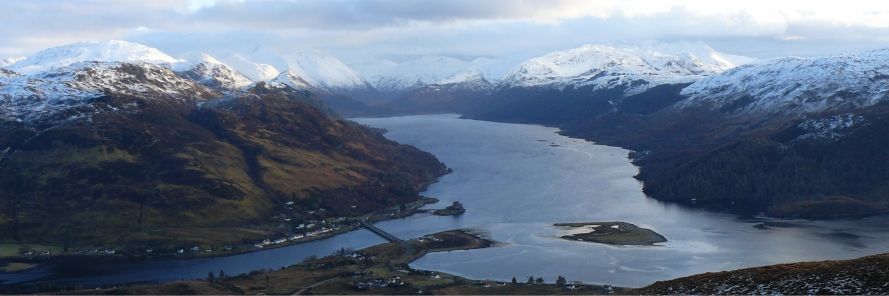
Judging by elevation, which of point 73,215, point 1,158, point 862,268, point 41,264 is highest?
point 1,158

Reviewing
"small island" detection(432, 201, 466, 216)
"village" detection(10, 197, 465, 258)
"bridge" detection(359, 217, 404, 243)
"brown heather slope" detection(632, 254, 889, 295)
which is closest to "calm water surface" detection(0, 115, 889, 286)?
"bridge" detection(359, 217, 404, 243)

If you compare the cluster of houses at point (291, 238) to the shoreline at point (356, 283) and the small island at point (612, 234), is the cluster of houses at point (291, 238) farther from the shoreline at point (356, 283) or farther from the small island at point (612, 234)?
the small island at point (612, 234)

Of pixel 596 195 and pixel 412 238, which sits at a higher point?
pixel 596 195

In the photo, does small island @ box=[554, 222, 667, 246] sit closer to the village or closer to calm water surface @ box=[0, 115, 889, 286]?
calm water surface @ box=[0, 115, 889, 286]

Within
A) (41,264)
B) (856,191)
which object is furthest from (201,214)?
(856,191)

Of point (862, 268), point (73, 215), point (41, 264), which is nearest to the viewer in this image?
point (862, 268)

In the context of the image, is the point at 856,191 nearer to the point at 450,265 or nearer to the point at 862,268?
the point at 450,265
